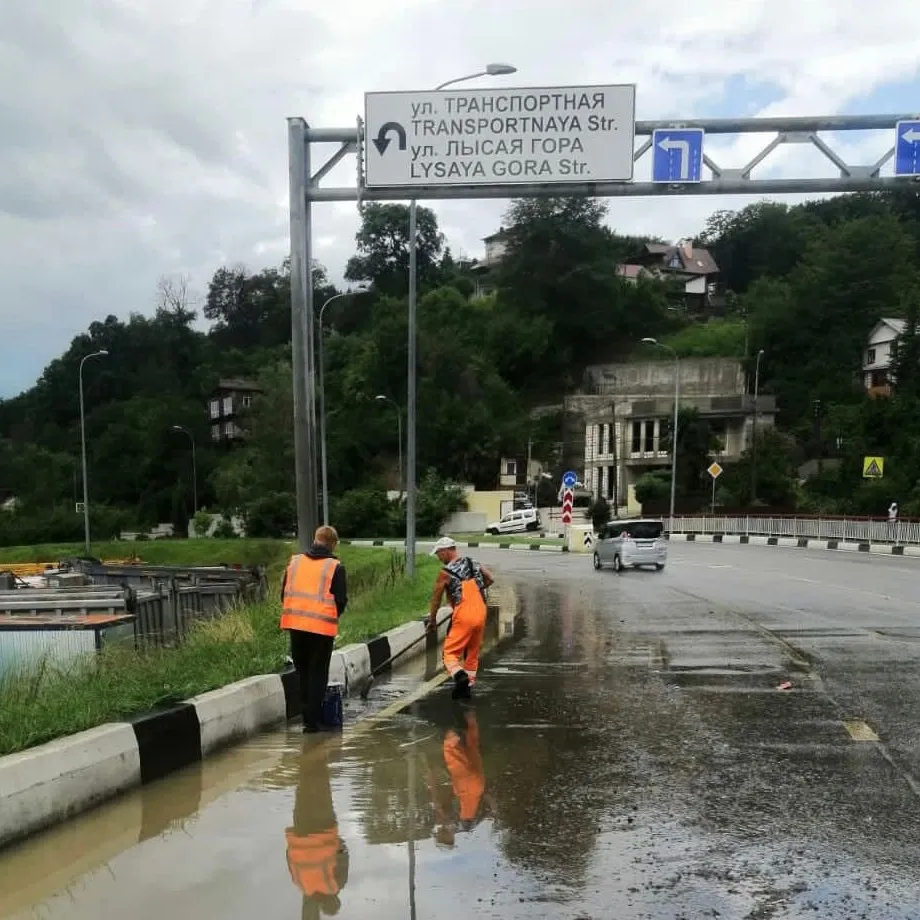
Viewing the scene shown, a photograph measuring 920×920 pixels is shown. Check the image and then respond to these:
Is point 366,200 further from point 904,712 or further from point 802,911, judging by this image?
point 802,911

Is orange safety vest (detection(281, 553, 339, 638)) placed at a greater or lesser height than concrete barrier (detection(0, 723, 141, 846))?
greater

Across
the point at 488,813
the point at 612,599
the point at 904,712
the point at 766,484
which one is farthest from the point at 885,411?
the point at 488,813

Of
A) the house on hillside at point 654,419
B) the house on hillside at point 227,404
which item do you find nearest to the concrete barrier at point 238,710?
the house on hillside at point 654,419

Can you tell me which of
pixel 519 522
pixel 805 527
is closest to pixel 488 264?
pixel 519 522

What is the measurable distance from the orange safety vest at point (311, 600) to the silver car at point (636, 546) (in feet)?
69.3

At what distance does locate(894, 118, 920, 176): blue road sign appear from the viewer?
12.1m

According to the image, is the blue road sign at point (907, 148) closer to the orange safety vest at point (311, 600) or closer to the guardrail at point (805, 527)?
the orange safety vest at point (311, 600)

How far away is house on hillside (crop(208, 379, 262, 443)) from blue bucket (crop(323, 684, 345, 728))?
285 ft

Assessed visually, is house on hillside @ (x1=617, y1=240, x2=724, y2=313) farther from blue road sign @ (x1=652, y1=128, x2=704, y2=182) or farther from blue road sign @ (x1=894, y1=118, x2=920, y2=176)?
blue road sign @ (x1=652, y1=128, x2=704, y2=182)

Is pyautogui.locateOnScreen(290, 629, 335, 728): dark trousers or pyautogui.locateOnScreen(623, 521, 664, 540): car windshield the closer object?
pyautogui.locateOnScreen(290, 629, 335, 728): dark trousers

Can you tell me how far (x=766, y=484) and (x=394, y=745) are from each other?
5465 centimetres

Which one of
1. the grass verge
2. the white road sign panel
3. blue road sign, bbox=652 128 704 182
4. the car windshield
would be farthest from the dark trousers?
the car windshield

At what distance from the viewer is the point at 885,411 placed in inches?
2322

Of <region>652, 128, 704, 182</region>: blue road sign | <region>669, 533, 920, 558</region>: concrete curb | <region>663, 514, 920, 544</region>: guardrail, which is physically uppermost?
<region>652, 128, 704, 182</region>: blue road sign
